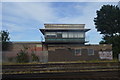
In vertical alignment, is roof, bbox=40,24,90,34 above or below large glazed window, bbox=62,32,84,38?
above

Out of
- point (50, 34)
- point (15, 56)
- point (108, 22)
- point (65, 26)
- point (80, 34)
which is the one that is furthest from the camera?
point (108, 22)

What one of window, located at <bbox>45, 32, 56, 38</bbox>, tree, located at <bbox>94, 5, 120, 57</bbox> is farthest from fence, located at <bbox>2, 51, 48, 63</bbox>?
tree, located at <bbox>94, 5, 120, 57</bbox>

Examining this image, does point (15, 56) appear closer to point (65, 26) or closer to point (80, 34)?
point (65, 26)

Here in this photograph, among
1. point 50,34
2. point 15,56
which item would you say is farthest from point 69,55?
point 50,34

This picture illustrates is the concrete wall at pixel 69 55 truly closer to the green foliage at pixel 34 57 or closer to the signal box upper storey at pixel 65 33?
the green foliage at pixel 34 57

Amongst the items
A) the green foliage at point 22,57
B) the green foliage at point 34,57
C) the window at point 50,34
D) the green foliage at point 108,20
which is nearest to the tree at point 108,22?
the green foliage at point 108,20

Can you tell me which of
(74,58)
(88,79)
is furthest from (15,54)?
(88,79)

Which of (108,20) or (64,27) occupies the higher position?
(108,20)

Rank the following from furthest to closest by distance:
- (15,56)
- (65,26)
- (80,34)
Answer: (80,34) < (65,26) < (15,56)

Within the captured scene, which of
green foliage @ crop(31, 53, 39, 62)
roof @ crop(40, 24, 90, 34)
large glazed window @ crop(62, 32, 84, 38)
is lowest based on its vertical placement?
green foliage @ crop(31, 53, 39, 62)

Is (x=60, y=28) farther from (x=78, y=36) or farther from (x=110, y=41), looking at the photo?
(x=110, y=41)

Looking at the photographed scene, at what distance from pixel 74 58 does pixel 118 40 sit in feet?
29.3

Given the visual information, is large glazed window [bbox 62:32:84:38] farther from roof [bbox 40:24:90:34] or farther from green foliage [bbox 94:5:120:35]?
green foliage [bbox 94:5:120:35]

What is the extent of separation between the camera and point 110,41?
39.0 metres
